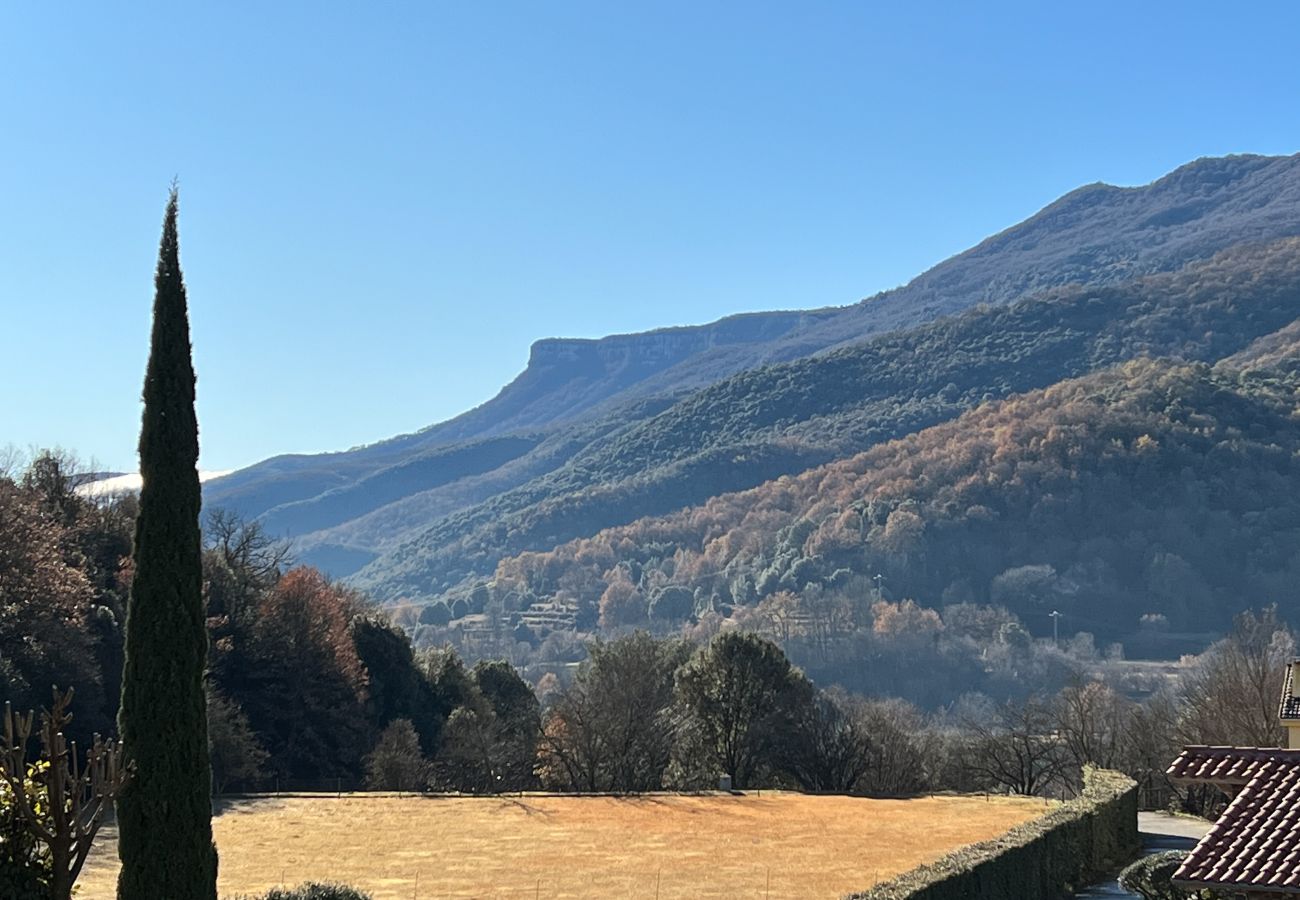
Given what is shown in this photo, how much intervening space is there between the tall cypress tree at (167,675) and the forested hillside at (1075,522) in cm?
10977

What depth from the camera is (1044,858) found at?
21859 mm

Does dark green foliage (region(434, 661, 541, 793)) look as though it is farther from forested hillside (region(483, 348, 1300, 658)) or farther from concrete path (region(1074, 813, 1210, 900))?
forested hillside (region(483, 348, 1300, 658))

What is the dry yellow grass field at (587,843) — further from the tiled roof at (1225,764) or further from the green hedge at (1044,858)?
the tiled roof at (1225,764)

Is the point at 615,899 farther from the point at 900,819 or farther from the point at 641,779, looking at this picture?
the point at 641,779

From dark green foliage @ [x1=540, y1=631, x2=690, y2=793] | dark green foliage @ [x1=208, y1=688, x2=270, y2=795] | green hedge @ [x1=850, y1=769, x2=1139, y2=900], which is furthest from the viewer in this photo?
dark green foliage @ [x1=540, y1=631, x2=690, y2=793]

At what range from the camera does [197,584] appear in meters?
14.0

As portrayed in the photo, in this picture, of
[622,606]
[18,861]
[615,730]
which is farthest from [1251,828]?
[622,606]

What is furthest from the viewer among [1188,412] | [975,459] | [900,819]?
[975,459]

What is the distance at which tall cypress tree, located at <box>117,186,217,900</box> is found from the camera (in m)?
13.1

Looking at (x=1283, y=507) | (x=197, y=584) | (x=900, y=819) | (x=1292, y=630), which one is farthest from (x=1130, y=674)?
(x=197, y=584)

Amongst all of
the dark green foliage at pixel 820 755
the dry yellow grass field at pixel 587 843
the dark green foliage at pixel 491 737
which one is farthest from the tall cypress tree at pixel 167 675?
the dark green foliage at pixel 820 755

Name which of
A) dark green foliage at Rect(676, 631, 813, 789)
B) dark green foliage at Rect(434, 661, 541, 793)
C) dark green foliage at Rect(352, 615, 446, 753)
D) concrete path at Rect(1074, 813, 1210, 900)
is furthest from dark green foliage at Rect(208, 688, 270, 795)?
concrete path at Rect(1074, 813, 1210, 900)

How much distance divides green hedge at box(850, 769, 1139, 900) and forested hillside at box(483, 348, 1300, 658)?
308 feet

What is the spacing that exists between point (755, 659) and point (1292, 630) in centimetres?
8651
